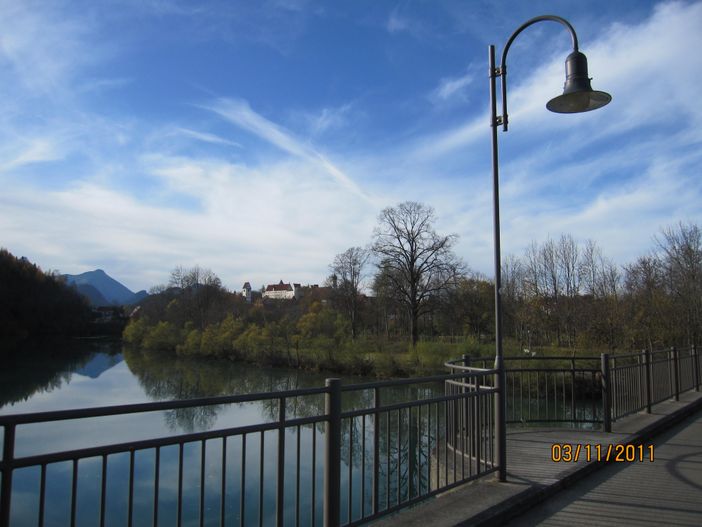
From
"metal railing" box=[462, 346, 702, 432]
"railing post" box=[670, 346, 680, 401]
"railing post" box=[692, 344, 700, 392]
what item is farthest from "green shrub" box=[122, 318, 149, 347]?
"railing post" box=[670, 346, 680, 401]

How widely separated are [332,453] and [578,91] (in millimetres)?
4065

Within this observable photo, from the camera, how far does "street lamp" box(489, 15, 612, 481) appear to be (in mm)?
5137

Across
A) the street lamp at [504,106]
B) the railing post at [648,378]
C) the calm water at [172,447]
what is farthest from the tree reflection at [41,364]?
the street lamp at [504,106]

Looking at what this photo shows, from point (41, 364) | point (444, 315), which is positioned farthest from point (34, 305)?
point (444, 315)

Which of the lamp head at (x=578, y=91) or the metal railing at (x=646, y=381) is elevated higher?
the lamp head at (x=578, y=91)

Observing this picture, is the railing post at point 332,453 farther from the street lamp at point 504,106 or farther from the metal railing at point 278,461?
the street lamp at point 504,106

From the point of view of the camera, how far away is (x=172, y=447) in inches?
695

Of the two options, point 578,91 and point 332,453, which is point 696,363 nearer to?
point 578,91

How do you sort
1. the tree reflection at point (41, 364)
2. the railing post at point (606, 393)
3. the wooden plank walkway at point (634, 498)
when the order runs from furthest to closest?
the tree reflection at point (41, 364)
the railing post at point (606, 393)
the wooden plank walkway at point (634, 498)

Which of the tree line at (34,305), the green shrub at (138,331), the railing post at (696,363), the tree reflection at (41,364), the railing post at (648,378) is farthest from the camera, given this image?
the tree line at (34,305)

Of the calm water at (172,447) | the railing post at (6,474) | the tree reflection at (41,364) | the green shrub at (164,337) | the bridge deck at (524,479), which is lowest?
the tree reflection at (41,364)

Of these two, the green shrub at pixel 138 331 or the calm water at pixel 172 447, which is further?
the green shrub at pixel 138 331

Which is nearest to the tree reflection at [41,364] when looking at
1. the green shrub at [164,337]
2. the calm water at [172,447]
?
the calm water at [172,447]

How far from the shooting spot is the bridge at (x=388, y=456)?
296cm
